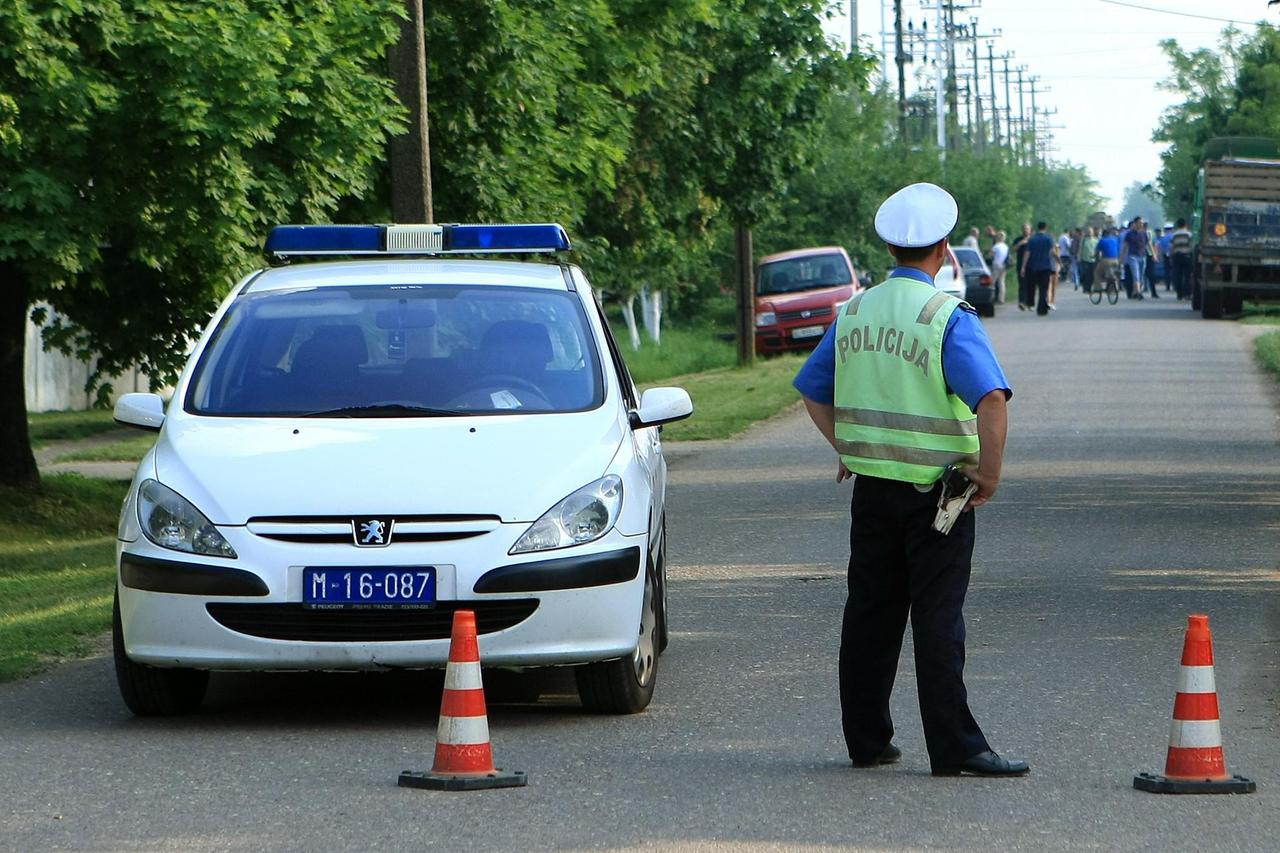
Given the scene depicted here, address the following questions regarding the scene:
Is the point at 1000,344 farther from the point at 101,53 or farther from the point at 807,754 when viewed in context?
the point at 807,754

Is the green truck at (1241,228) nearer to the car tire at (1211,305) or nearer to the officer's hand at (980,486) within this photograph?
the car tire at (1211,305)

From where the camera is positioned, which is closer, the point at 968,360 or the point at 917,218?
the point at 968,360

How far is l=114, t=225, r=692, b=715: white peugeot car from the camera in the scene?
6.76m

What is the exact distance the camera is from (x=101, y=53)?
504 inches

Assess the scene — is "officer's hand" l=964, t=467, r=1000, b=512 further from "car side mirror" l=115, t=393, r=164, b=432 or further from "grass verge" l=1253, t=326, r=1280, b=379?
"grass verge" l=1253, t=326, r=1280, b=379

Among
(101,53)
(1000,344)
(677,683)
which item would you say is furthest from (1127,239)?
(677,683)

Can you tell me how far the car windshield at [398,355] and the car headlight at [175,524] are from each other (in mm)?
679

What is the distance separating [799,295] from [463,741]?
2924 cm

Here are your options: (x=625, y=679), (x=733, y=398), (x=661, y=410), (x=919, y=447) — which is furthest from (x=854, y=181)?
(x=919, y=447)

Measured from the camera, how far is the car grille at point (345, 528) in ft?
22.2

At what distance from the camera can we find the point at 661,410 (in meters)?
7.79

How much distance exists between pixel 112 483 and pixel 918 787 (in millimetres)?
12360

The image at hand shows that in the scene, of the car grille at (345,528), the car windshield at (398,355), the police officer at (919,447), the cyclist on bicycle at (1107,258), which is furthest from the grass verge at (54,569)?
the cyclist on bicycle at (1107,258)

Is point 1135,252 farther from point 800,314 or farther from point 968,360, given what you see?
point 968,360
